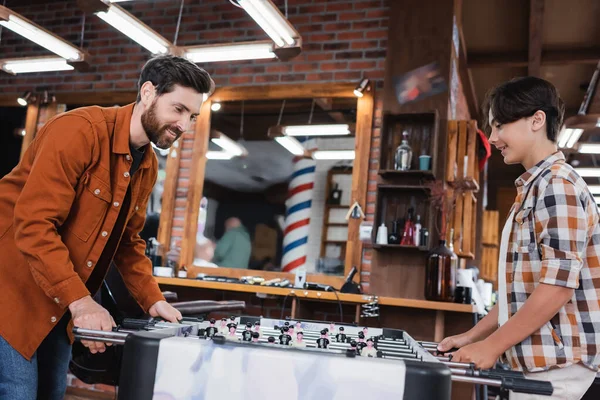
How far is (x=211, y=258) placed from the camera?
5180 millimetres

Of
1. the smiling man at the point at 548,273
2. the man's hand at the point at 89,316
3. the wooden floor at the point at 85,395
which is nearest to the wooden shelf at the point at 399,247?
the wooden floor at the point at 85,395

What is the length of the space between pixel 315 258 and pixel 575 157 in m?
7.27

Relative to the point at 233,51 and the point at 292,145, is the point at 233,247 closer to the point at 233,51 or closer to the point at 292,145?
the point at 292,145

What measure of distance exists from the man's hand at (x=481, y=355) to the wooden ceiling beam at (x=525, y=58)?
19.0 ft

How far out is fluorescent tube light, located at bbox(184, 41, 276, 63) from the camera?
388cm

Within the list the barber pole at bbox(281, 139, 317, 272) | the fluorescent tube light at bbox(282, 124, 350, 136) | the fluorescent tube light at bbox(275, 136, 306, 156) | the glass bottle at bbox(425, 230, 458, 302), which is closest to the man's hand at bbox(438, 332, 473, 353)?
the glass bottle at bbox(425, 230, 458, 302)

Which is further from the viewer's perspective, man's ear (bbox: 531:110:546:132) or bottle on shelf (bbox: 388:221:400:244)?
bottle on shelf (bbox: 388:221:400:244)

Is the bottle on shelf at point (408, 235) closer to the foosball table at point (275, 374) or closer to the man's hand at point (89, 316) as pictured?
the foosball table at point (275, 374)

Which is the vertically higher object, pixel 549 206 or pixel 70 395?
pixel 549 206

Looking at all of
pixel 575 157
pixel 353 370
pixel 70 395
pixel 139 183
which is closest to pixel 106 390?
pixel 70 395

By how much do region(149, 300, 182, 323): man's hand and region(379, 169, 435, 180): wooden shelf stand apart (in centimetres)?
258

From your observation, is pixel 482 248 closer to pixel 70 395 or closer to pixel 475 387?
pixel 475 387

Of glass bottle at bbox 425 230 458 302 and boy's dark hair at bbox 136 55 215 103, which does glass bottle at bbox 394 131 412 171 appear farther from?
boy's dark hair at bbox 136 55 215 103

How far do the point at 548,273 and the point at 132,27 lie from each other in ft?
10.6
